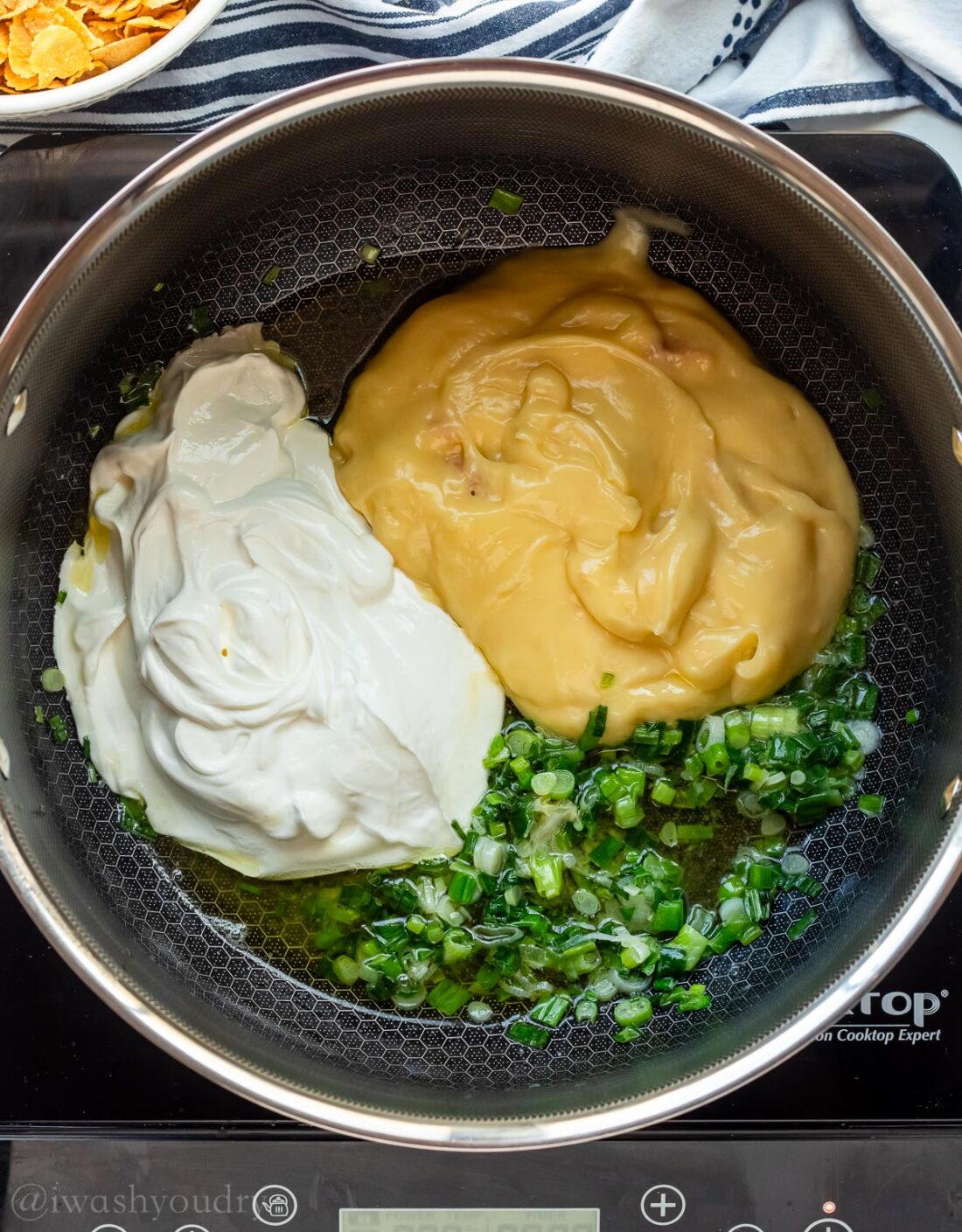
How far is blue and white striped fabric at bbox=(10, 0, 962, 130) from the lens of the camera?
3.96 feet

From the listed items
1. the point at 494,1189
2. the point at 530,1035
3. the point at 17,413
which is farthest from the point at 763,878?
the point at 17,413

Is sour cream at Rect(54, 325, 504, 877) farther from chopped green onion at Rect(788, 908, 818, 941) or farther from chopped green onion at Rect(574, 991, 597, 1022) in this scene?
chopped green onion at Rect(788, 908, 818, 941)

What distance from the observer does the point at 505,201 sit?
1224 mm

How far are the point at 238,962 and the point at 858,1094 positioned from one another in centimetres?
63

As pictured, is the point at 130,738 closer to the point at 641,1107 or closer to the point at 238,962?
the point at 238,962

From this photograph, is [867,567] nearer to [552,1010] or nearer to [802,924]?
[802,924]

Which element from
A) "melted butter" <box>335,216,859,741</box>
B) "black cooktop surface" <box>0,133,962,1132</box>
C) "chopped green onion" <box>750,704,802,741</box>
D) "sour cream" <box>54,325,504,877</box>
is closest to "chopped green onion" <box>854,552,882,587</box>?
"melted butter" <box>335,216,859,741</box>

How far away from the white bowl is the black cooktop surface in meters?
0.09

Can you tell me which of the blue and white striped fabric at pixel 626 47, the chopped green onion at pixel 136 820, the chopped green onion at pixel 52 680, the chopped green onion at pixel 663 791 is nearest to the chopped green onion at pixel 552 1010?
the chopped green onion at pixel 663 791

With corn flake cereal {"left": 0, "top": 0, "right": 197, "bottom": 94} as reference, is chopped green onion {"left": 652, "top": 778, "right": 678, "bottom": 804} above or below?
below

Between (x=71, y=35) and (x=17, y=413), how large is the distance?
39cm

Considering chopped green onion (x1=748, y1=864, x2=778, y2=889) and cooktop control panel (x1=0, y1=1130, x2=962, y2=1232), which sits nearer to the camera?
cooktop control panel (x1=0, y1=1130, x2=962, y2=1232)

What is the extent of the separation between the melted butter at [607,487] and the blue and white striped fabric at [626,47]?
19 centimetres

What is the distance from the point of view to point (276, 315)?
4.13 feet
